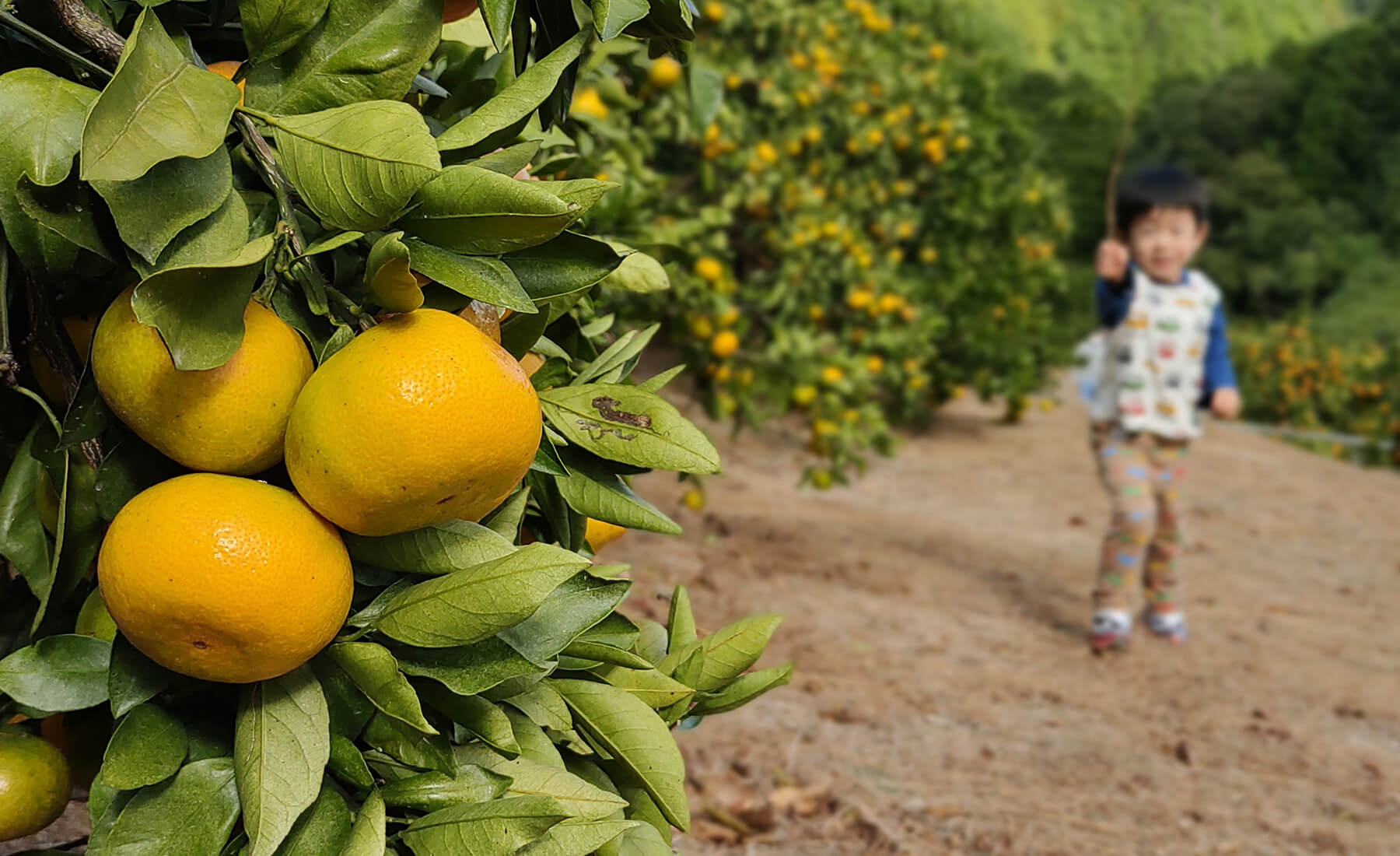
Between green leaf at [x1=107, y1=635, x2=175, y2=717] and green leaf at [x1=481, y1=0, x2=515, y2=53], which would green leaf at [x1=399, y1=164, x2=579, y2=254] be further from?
green leaf at [x1=107, y1=635, x2=175, y2=717]

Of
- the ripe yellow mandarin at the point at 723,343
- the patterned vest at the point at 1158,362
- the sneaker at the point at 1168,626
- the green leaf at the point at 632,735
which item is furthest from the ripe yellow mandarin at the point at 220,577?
the sneaker at the point at 1168,626

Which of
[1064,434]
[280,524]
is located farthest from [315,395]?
[1064,434]

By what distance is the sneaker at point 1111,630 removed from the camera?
137 inches

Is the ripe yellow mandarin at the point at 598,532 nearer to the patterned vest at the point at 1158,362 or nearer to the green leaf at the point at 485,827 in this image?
the green leaf at the point at 485,827

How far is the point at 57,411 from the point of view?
2.29 feet

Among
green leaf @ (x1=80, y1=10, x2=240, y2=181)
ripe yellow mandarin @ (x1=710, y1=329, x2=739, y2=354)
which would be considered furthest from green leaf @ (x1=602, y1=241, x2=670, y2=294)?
ripe yellow mandarin @ (x1=710, y1=329, x2=739, y2=354)

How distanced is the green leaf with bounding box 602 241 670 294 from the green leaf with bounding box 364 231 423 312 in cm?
36

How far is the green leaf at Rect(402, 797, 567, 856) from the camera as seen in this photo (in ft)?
2.04

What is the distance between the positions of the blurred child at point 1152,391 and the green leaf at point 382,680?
3.23m

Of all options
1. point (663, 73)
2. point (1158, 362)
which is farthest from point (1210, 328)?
point (663, 73)

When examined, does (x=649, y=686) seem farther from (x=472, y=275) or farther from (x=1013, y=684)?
(x=1013, y=684)

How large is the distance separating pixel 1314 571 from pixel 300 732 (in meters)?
5.15

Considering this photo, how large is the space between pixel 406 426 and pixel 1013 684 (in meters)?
2.78

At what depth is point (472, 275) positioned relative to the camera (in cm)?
61
